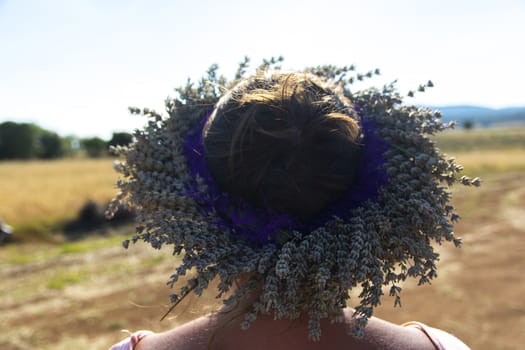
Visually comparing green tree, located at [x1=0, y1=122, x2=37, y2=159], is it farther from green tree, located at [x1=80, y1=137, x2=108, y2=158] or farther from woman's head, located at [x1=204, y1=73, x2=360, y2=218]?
woman's head, located at [x1=204, y1=73, x2=360, y2=218]

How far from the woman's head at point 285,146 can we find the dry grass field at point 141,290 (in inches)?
17.2

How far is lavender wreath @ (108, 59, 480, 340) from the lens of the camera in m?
1.25

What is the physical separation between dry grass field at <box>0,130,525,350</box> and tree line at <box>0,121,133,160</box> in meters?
34.6

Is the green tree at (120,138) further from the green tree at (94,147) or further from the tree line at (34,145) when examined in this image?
the tree line at (34,145)

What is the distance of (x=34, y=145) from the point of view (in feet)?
163

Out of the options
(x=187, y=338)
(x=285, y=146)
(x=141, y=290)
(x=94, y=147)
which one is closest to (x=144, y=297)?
(x=141, y=290)

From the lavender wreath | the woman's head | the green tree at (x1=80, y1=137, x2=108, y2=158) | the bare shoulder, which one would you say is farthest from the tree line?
the woman's head

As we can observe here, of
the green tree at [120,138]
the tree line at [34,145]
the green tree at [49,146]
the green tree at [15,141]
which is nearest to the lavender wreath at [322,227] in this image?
the green tree at [120,138]

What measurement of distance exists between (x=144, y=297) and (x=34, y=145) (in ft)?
160

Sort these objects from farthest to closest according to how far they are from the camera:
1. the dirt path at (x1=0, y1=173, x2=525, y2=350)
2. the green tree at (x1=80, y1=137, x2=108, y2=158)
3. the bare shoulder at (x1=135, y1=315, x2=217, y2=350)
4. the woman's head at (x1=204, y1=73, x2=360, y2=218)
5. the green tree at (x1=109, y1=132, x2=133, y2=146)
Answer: the green tree at (x1=80, y1=137, x2=108, y2=158), the dirt path at (x1=0, y1=173, x2=525, y2=350), the green tree at (x1=109, y1=132, x2=133, y2=146), the bare shoulder at (x1=135, y1=315, x2=217, y2=350), the woman's head at (x1=204, y1=73, x2=360, y2=218)

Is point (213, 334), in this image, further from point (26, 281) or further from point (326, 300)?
point (26, 281)

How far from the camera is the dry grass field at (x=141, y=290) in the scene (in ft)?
19.4

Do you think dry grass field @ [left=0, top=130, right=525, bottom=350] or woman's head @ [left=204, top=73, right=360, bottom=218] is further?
dry grass field @ [left=0, top=130, right=525, bottom=350]

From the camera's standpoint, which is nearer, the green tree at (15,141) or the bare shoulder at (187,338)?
the bare shoulder at (187,338)
